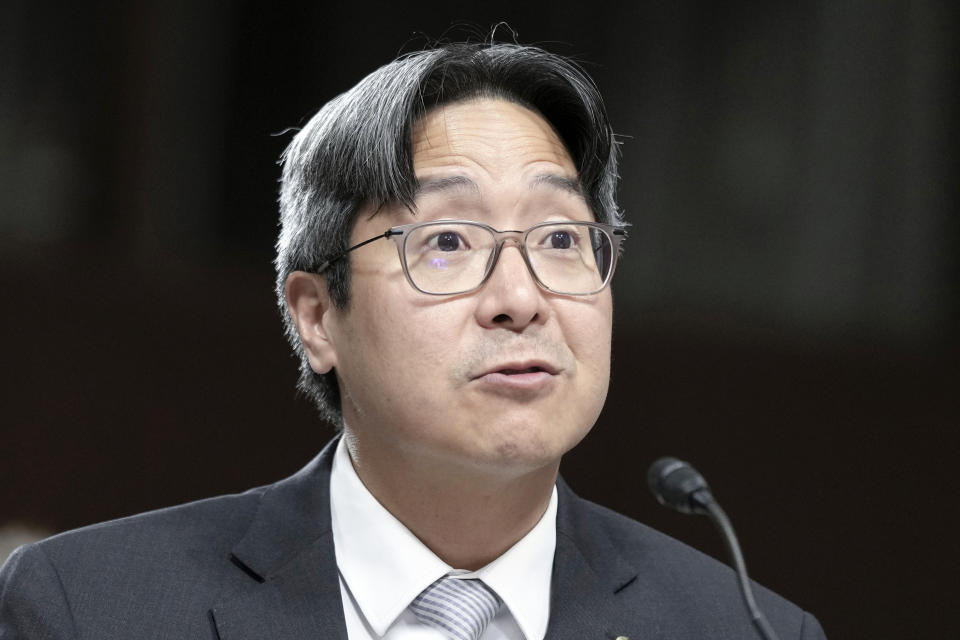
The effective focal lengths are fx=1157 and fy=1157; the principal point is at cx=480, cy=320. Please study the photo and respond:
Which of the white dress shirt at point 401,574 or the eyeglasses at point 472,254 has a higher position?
the eyeglasses at point 472,254

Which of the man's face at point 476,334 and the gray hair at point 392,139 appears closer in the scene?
the man's face at point 476,334

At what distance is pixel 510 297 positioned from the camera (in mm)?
1647

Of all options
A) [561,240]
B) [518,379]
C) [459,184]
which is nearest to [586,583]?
[518,379]

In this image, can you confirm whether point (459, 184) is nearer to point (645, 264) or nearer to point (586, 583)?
point (586, 583)

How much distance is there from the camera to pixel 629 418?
3338 mm

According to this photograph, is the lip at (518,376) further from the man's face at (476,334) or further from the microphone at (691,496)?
the microphone at (691,496)

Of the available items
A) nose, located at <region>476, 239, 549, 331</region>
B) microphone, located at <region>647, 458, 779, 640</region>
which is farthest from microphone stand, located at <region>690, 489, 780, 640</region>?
nose, located at <region>476, 239, 549, 331</region>

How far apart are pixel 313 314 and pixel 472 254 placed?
13.9 inches

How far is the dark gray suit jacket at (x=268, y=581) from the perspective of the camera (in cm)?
166

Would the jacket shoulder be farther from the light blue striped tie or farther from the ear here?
the ear

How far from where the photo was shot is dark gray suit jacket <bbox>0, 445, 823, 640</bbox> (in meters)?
1.66

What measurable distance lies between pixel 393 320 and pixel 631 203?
1.88 metres

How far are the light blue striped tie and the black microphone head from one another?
347 mm

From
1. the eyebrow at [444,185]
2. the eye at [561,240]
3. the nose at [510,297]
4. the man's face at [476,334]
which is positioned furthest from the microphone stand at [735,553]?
the eyebrow at [444,185]
